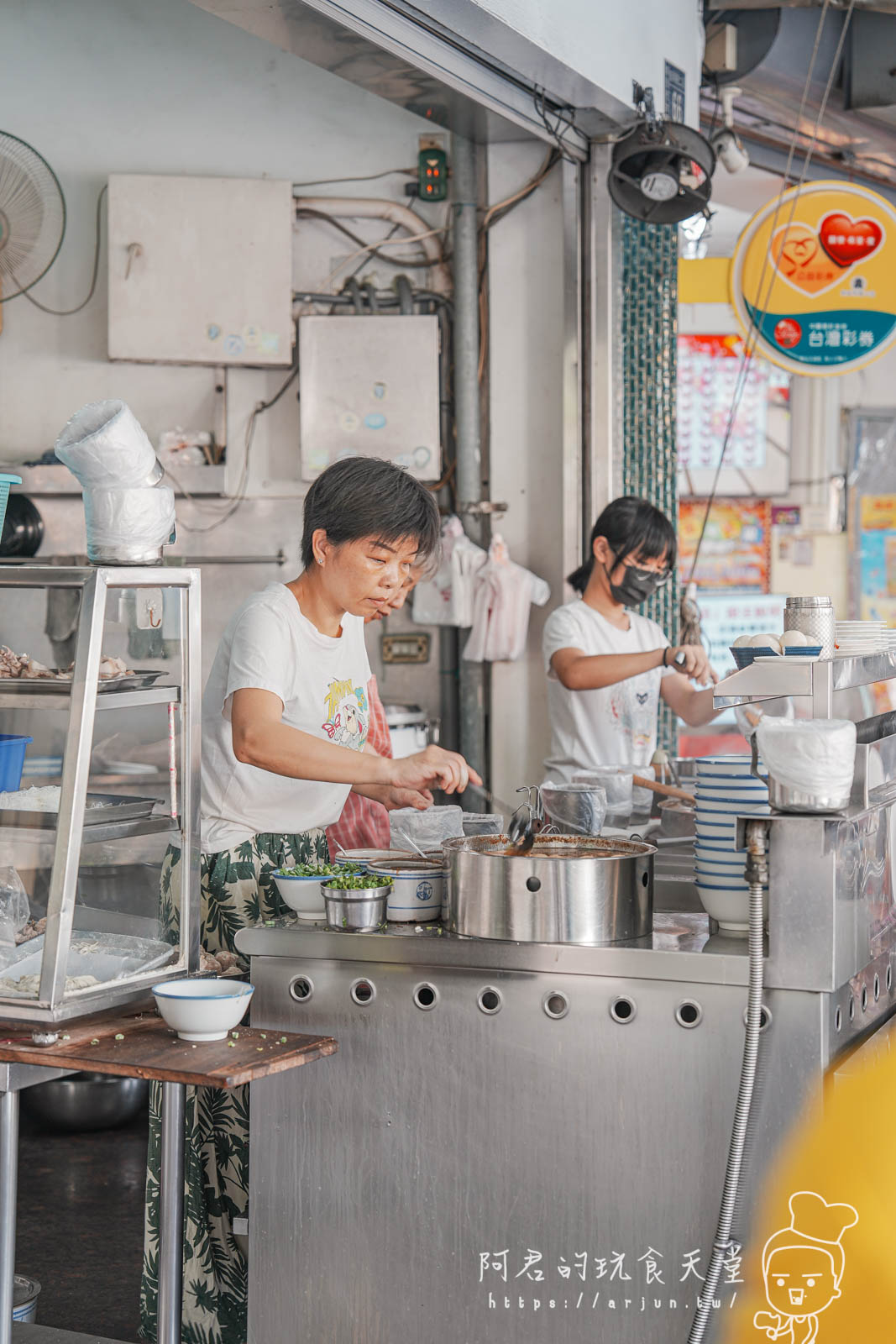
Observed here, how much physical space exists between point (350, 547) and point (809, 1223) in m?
1.39

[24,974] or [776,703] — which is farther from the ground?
[776,703]

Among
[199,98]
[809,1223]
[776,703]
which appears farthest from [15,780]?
[199,98]

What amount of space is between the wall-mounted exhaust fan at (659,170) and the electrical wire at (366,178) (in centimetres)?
89

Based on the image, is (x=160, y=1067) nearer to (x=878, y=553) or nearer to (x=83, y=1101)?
(x=83, y=1101)

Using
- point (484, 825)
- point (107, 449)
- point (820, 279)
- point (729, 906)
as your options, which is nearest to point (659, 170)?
point (820, 279)

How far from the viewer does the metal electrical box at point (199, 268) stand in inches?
191

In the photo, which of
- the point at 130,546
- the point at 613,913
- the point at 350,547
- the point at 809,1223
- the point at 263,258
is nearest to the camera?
the point at 809,1223

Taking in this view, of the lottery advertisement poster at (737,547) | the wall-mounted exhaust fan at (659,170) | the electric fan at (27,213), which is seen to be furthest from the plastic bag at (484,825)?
the lottery advertisement poster at (737,547)

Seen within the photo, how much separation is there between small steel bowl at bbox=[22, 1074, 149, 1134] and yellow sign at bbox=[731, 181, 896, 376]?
11.0 feet

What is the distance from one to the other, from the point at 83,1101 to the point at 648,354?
3190 mm

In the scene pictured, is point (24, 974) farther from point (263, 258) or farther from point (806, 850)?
point (263, 258)

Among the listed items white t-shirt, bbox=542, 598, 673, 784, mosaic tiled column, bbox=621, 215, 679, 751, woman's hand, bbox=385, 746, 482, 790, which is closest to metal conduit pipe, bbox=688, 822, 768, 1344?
woman's hand, bbox=385, 746, 482, 790

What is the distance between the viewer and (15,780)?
2.36m

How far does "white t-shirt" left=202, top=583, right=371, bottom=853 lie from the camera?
252cm
